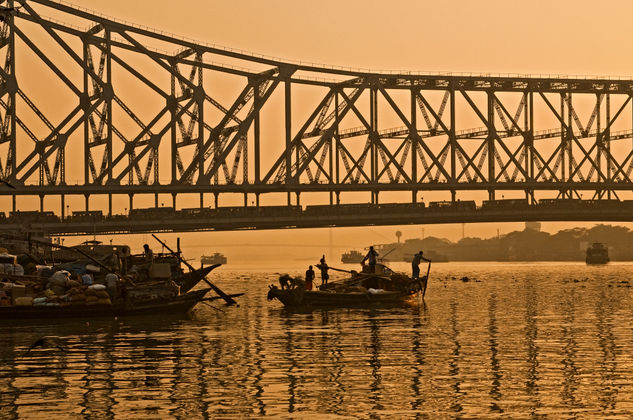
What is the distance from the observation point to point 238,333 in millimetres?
64125

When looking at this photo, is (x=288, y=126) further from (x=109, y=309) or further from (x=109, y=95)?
(x=109, y=309)

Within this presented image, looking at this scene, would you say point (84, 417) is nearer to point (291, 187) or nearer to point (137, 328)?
point (137, 328)

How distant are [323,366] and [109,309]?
78.9 ft

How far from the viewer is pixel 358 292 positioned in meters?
84.8

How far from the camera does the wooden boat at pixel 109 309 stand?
6881 cm

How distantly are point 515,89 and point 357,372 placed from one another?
14998 centimetres

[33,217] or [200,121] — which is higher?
[200,121]

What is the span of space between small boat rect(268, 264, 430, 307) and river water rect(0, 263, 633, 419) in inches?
162

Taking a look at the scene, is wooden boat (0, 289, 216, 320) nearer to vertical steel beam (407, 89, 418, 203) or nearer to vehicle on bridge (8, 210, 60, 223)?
vehicle on bridge (8, 210, 60, 223)

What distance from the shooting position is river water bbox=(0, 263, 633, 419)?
39.0 metres

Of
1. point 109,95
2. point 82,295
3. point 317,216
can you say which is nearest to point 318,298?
point 82,295

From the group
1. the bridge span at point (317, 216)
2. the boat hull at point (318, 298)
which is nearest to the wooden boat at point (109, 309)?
the boat hull at point (318, 298)

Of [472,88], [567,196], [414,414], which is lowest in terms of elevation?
[414,414]

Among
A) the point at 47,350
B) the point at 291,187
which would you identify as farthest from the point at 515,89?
the point at 47,350
